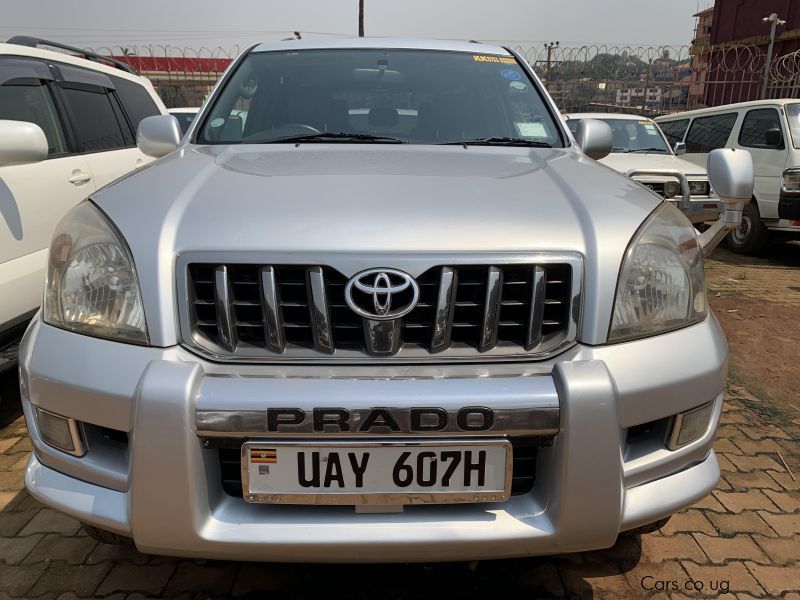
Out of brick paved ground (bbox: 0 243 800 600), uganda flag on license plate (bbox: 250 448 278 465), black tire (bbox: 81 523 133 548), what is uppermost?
uganda flag on license plate (bbox: 250 448 278 465)

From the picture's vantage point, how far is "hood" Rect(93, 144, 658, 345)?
4.78 ft

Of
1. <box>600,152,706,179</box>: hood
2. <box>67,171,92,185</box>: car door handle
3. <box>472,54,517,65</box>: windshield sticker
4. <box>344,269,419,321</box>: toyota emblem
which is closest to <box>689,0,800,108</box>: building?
<box>600,152,706,179</box>: hood

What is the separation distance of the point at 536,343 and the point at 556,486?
1.06ft

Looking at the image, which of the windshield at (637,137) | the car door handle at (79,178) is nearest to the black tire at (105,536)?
the car door handle at (79,178)

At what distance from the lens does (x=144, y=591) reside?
184 cm

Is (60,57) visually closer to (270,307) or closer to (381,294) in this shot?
(270,307)

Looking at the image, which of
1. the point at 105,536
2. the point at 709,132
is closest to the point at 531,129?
the point at 105,536

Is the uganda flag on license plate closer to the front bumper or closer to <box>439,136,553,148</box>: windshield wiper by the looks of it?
the front bumper

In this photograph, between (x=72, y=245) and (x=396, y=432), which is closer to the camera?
(x=396, y=432)

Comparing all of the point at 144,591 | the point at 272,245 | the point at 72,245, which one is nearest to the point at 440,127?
the point at 272,245

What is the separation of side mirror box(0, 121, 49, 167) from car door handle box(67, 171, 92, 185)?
63cm

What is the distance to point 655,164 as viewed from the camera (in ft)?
24.1

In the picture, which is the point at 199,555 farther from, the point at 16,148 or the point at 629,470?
the point at 16,148

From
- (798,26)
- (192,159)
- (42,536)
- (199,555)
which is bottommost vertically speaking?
(42,536)
